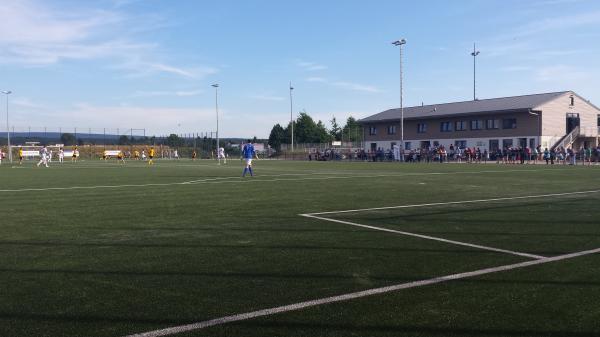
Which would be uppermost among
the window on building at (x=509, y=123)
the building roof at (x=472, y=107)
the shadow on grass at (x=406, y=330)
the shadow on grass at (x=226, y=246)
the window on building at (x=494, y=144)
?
the building roof at (x=472, y=107)

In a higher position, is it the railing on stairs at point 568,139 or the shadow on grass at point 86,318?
the railing on stairs at point 568,139

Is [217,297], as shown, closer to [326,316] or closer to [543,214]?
[326,316]

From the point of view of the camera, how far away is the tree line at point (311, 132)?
105812 mm

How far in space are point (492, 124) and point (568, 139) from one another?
8053mm

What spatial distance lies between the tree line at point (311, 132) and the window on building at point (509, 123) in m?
46.3

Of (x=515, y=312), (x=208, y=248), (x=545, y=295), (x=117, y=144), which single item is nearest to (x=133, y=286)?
(x=208, y=248)

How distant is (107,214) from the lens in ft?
34.5

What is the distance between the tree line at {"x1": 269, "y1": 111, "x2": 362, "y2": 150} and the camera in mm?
105812

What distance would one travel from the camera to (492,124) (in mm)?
59062

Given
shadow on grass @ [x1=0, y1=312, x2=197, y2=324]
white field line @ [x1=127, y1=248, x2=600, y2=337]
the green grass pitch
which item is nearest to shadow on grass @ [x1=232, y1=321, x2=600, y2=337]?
the green grass pitch

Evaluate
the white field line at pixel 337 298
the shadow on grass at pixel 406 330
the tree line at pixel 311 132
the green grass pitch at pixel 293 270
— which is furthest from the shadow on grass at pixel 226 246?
the tree line at pixel 311 132

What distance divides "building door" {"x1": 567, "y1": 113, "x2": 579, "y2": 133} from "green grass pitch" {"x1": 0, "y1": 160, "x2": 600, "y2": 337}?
51.5 meters

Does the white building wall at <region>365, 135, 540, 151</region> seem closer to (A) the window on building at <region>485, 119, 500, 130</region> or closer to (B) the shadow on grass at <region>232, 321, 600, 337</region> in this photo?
(A) the window on building at <region>485, 119, 500, 130</region>

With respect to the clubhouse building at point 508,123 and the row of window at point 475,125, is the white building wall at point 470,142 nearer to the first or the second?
the clubhouse building at point 508,123
